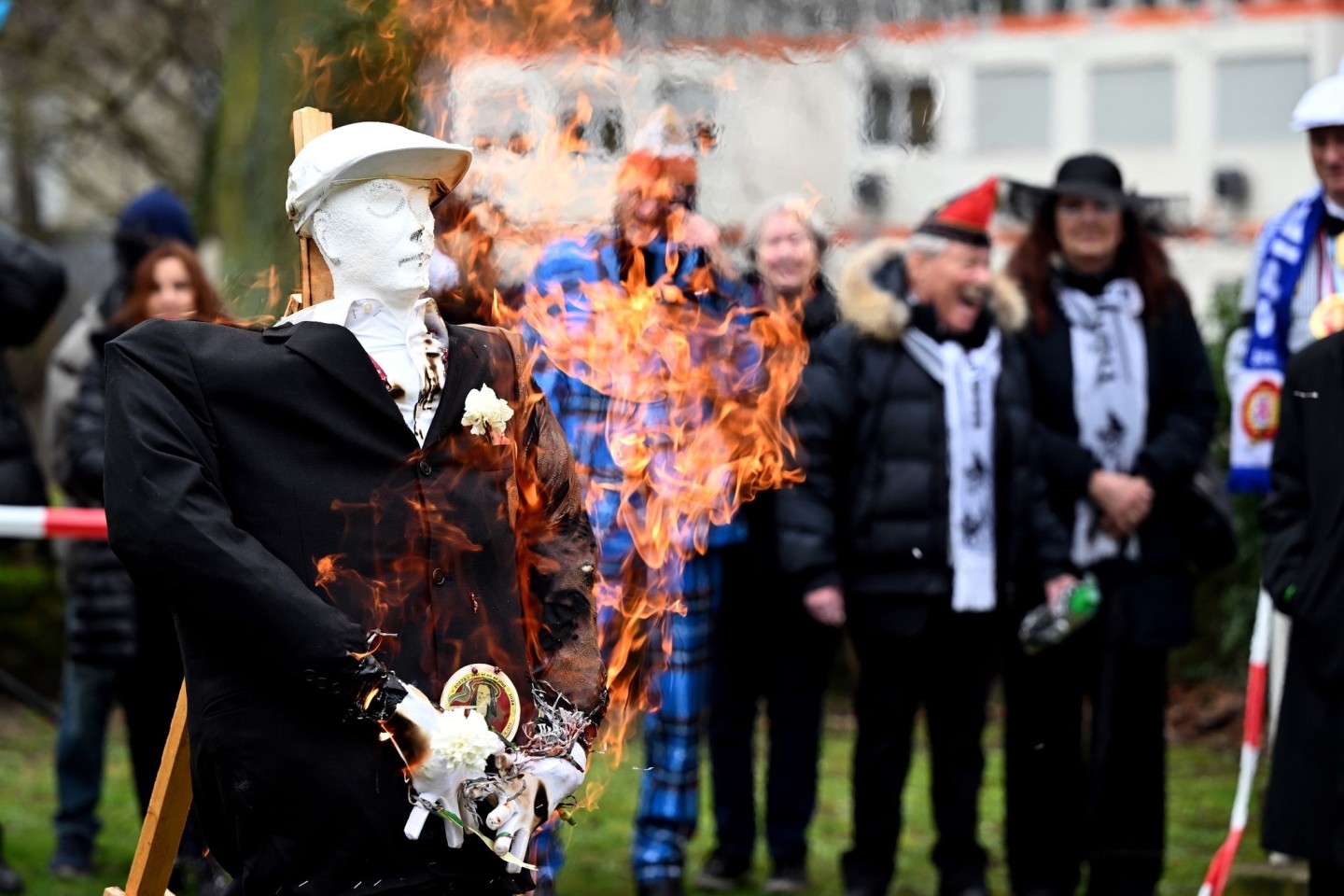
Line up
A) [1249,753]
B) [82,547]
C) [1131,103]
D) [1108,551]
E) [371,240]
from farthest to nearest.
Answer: [1131,103], [82,547], [1108,551], [1249,753], [371,240]

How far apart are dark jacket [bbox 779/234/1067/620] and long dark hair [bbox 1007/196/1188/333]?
0.19 m

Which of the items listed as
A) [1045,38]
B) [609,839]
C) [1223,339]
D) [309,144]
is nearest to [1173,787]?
[1223,339]

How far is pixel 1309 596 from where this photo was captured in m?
5.57

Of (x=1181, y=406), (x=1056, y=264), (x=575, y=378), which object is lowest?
(x=1181, y=406)

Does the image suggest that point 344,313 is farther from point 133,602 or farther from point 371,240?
point 133,602

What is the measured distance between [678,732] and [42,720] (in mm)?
6197

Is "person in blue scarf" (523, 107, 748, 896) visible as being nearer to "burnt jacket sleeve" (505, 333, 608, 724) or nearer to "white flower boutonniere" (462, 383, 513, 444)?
"burnt jacket sleeve" (505, 333, 608, 724)

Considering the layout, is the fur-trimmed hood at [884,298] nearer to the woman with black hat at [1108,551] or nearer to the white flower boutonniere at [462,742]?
the woman with black hat at [1108,551]

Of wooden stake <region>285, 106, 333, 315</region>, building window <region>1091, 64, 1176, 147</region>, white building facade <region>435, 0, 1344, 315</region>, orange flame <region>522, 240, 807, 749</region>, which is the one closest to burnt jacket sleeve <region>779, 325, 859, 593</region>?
white building facade <region>435, 0, 1344, 315</region>

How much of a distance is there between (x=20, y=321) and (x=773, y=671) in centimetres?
322

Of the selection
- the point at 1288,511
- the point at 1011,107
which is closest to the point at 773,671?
the point at 1288,511

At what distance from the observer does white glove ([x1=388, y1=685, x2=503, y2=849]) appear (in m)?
3.61

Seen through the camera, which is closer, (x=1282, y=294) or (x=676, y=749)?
(x=1282, y=294)

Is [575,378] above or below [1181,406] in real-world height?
above
